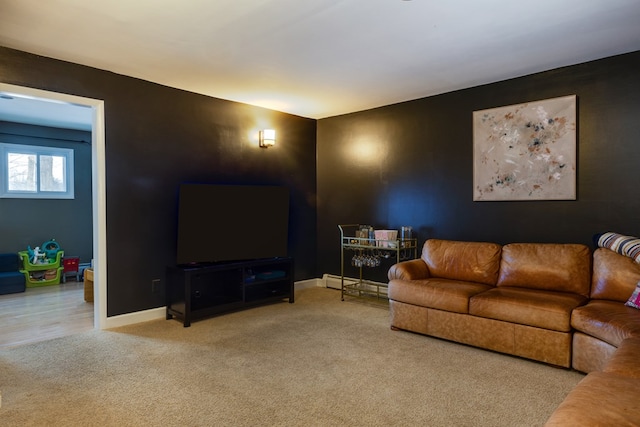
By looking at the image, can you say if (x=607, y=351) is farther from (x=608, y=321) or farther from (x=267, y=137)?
(x=267, y=137)

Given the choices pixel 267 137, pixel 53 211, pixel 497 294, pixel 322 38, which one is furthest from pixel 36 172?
pixel 497 294

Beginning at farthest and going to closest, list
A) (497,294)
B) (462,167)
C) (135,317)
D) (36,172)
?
(36,172) < (462,167) < (135,317) < (497,294)

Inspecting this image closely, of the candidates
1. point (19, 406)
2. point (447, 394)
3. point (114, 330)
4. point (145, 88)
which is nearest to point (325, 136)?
point (145, 88)

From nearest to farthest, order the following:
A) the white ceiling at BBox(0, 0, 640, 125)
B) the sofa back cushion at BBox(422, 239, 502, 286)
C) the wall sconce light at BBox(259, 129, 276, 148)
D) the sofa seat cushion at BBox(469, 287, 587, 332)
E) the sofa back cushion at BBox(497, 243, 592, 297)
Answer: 1. the white ceiling at BBox(0, 0, 640, 125)
2. the sofa seat cushion at BBox(469, 287, 587, 332)
3. the sofa back cushion at BBox(497, 243, 592, 297)
4. the sofa back cushion at BBox(422, 239, 502, 286)
5. the wall sconce light at BBox(259, 129, 276, 148)

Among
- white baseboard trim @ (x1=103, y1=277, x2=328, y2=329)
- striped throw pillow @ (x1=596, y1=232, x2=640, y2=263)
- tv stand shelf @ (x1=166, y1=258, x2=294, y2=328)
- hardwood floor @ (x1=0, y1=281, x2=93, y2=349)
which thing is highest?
striped throw pillow @ (x1=596, y1=232, x2=640, y2=263)

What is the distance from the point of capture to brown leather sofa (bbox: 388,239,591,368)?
298 centimetres

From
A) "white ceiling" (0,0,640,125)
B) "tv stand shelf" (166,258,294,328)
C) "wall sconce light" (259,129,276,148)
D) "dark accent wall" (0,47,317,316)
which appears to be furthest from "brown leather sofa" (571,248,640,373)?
"wall sconce light" (259,129,276,148)

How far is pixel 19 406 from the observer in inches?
92.8

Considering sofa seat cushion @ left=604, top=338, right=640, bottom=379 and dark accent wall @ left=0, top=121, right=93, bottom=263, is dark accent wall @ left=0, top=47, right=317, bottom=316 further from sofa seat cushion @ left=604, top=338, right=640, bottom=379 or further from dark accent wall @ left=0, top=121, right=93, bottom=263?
sofa seat cushion @ left=604, top=338, right=640, bottom=379

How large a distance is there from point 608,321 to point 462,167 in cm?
220

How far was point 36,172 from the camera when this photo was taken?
6414mm

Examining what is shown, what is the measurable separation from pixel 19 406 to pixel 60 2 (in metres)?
2.47

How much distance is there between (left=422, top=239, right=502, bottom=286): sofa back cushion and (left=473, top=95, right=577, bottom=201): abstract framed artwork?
0.61m

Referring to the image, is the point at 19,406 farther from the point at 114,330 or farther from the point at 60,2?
the point at 60,2
